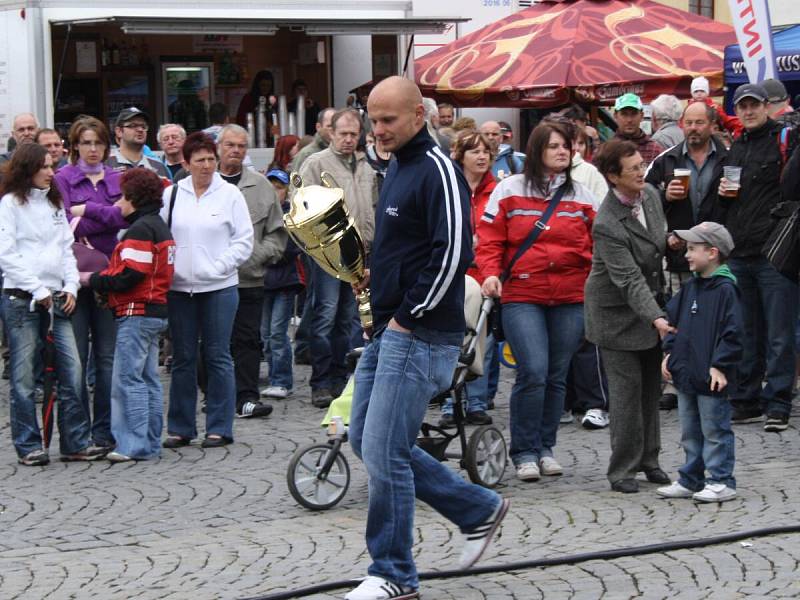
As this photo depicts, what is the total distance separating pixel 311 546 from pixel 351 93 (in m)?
10.1

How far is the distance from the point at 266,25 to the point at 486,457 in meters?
7.75

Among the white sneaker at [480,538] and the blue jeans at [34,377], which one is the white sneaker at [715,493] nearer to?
the white sneaker at [480,538]

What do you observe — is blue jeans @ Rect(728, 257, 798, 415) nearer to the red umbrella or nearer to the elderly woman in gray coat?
the elderly woman in gray coat

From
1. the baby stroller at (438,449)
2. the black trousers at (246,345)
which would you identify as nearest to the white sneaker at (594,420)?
the baby stroller at (438,449)

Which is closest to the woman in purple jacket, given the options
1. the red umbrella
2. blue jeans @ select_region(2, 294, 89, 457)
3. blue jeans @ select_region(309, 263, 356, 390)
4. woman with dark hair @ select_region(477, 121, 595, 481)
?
blue jeans @ select_region(2, 294, 89, 457)

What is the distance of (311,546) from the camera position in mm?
7047

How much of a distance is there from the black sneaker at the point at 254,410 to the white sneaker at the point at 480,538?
4.41 metres

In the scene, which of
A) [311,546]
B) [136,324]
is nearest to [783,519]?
[311,546]

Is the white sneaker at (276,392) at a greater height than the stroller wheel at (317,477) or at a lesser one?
lesser

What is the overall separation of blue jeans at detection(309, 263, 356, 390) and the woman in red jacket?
1100 mm

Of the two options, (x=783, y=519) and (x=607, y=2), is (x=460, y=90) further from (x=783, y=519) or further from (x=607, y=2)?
(x=783, y=519)

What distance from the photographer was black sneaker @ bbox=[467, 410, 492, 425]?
32.8 feet

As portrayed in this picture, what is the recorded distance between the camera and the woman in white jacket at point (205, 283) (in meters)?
9.41

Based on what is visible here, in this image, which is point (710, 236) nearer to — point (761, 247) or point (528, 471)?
point (528, 471)
